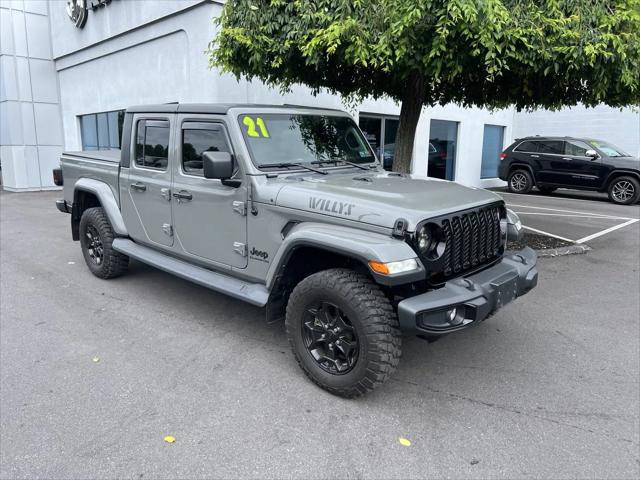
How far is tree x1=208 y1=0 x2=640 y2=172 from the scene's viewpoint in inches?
182

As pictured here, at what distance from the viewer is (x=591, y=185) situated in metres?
13.2

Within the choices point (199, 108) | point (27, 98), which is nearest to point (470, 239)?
point (199, 108)

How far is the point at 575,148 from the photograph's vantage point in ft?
44.5

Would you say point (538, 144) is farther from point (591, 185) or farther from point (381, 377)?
point (381, 377)

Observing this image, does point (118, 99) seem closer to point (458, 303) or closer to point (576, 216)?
point (576, 216)

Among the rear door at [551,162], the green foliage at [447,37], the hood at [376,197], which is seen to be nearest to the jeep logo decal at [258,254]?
the hood at [376,197]

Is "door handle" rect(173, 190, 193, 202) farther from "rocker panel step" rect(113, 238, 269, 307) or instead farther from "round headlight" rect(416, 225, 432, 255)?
"round headlight" rect(416, 225, 432, 255)

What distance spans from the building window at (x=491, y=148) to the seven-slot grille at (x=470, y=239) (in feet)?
45.7

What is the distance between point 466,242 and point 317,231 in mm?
1028

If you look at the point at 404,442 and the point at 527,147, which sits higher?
the point at 527,147

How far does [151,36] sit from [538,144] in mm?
10831

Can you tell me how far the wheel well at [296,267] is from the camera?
350 centimetres

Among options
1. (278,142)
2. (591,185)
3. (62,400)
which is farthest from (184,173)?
(591,185)

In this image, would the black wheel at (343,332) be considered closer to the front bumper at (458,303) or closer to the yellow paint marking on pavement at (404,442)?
the front bumper at (458,303)
